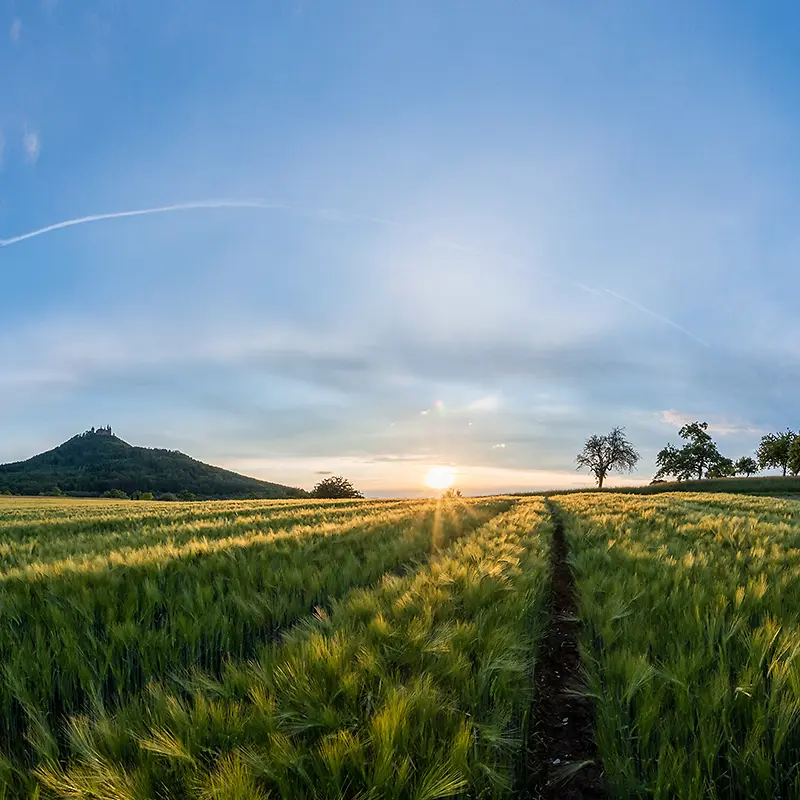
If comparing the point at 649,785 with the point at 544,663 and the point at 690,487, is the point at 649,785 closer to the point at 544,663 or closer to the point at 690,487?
the point at 544,663

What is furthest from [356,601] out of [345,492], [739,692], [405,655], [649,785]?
[345,492]

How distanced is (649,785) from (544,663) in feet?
7.22

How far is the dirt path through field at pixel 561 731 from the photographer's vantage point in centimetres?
217

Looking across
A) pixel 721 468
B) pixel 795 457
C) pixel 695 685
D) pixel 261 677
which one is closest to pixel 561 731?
pixel 695 685

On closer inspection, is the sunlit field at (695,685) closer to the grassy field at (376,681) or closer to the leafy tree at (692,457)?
the grassy field at (376,681)

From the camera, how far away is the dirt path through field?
7.13ft

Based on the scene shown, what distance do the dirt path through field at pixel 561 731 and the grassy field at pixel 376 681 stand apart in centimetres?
6

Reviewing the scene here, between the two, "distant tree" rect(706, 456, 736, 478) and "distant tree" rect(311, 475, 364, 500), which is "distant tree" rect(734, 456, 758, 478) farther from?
"distant tree" rect(311, 475, 364, 500)

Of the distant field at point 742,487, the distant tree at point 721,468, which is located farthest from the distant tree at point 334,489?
the distant tree at point 721,468

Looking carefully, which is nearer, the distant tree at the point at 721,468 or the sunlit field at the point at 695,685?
the sunlit field at the point at 695,685

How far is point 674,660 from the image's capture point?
2.56 metres

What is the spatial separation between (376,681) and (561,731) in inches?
54.9

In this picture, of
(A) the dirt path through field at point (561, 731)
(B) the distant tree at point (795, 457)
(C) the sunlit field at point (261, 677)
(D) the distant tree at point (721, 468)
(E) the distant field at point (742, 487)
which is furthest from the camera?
(D) the distant tree at point (721, 468)

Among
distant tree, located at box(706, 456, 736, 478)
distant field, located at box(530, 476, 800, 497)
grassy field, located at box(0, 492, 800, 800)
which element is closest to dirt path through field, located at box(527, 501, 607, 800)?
grassy field, located at box(0, 492, 800, 800)
